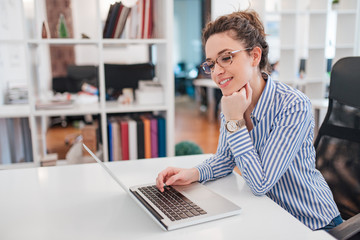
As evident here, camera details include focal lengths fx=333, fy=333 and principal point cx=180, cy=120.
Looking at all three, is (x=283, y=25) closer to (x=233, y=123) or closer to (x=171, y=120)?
(x=171, y=120)

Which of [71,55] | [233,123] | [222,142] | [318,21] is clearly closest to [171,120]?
[222,142]

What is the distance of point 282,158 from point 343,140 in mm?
465

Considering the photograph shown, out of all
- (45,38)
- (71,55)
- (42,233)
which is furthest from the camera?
(71,55)

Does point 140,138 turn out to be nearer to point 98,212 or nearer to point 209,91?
point 98,212

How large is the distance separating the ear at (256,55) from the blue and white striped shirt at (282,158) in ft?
0.26

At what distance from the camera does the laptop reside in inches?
32.9

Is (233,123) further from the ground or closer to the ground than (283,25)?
closer to the ground

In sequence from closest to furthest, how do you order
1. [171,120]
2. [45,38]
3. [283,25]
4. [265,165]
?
[265,165], [45,38], [171,120], [283,25]

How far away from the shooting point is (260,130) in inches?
45.5

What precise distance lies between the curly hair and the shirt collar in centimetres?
15

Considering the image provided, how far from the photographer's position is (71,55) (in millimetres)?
6738

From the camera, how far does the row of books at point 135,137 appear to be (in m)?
2.44

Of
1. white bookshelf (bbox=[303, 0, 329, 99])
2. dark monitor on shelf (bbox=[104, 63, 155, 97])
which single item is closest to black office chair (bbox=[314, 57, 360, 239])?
dark monitor on shelf (bbox=[104, 63, 155, 97])

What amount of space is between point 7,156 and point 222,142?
2.04 meters
